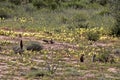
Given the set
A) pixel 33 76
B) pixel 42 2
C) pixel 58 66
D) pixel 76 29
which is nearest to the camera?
pixel 33 76

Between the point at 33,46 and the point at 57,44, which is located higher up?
the point at 33,46

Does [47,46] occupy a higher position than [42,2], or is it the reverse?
[47,46]

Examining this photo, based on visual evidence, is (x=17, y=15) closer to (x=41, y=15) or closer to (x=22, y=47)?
(x=41, y=15)

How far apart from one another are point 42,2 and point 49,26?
905 cm

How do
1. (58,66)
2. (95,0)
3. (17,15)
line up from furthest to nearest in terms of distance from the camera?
(95,0)
(17,15)
(58,66)

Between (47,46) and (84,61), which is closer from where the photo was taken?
(84,61)

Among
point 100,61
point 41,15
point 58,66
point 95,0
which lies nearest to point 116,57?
point 100,61

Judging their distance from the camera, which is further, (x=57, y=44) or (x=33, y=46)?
(x=57, y=44)

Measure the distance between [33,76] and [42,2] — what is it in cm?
1880

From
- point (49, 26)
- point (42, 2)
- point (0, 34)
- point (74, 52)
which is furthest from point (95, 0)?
point (74, 52)

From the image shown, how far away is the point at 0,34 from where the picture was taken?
1623 centimetres

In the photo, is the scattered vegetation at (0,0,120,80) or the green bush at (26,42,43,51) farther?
the green bush at (26,42,43,51)

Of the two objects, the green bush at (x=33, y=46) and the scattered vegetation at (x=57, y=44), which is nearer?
the scattered vegetation at (x=57, y=44)

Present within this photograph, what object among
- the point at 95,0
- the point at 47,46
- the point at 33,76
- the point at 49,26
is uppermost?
the point at 33,76
